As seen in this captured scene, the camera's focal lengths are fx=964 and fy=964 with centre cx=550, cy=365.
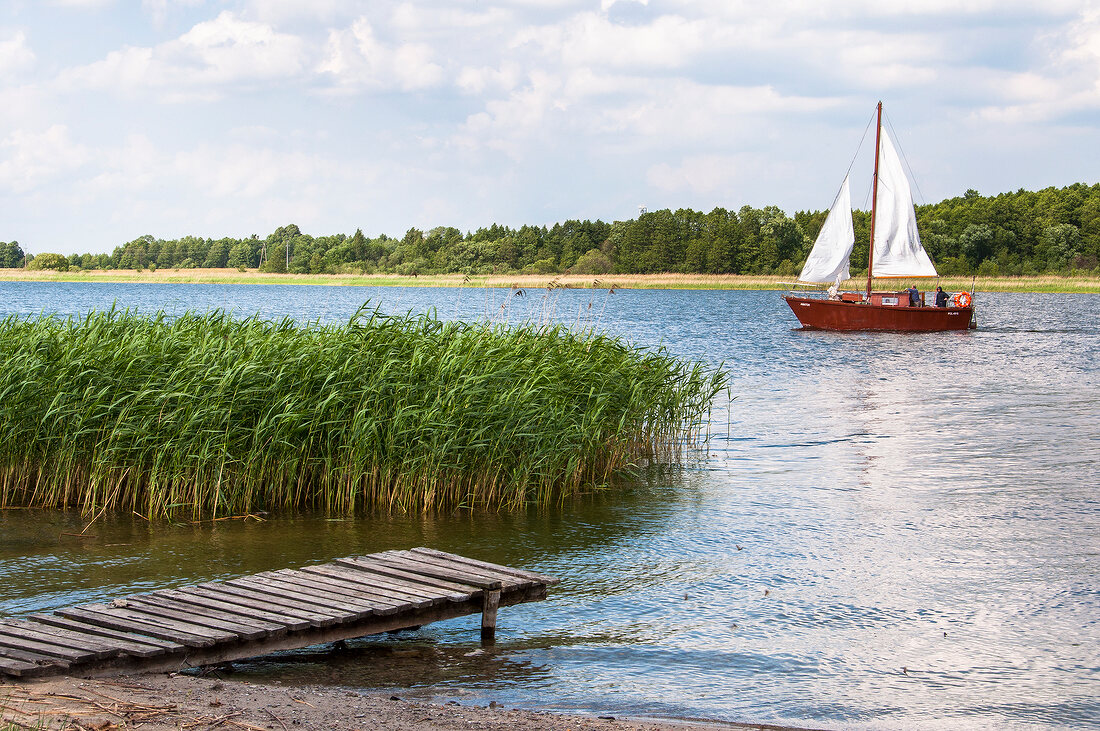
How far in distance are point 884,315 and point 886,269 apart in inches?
114

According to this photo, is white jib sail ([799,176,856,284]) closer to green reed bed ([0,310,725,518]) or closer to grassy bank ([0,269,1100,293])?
green reed bed ([0,310,725,518])

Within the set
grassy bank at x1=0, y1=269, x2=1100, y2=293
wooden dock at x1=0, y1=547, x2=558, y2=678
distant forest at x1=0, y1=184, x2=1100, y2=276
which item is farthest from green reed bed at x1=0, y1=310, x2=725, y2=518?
distant forest at x1=0, y1=184, x2=1100, y2=276

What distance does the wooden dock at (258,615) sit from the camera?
5.88m

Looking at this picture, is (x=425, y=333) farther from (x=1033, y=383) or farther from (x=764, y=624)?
(x=1033, y=383)

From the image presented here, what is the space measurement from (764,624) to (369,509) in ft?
17.5

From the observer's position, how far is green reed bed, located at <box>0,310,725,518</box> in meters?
11.1

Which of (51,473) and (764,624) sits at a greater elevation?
(51,473)

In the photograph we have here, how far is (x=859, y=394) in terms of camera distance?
26969 millimetres

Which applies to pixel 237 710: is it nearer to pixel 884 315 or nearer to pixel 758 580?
pixel 758 580

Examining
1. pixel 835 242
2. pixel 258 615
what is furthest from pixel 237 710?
pixel 835 242

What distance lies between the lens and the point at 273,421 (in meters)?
11.1

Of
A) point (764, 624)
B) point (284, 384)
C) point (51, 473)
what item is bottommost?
point (764, 624)

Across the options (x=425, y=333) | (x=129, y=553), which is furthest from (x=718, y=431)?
(x=129, y=553)

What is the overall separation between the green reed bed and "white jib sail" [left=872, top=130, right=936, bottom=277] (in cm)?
4192
